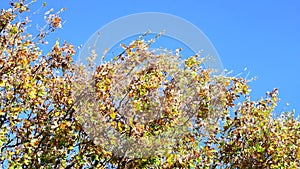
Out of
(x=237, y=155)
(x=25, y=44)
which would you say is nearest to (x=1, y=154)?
(x=25, y=44)

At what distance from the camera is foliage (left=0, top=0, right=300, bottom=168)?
30.7ft

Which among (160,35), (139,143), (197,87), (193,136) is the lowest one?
(139,143)

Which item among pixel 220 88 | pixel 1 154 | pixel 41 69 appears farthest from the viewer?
pixel 220 88

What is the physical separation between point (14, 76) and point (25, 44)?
0.83m

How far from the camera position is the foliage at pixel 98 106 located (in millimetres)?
9367

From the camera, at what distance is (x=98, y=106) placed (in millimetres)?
9367

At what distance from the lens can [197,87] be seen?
10.7 m

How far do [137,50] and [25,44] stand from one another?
209cm

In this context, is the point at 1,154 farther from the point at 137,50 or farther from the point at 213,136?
the point at 213,136

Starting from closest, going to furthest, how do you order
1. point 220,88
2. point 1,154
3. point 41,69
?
point 1,154 < point 41,69 < point 220,88

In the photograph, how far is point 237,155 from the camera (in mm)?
11719

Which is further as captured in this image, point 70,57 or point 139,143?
point 70,57

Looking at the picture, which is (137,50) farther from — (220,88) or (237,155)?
(237,155)

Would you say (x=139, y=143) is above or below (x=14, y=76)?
below
